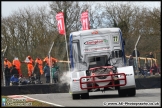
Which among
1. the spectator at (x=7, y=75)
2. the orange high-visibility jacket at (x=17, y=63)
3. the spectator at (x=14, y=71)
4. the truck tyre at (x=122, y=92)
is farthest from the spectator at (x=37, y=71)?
the truck tyre at (x=122, y=92)

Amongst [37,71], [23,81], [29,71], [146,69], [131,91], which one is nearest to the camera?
[131,91]

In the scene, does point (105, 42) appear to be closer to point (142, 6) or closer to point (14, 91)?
point (14, 91)

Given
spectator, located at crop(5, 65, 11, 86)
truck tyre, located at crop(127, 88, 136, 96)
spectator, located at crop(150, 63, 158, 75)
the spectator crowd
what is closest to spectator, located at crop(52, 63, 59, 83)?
the spectator crowd

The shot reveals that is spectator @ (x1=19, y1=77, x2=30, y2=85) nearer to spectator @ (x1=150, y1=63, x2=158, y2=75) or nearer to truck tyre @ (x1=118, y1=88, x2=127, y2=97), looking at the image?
spectator @ (x1=150, y1=63, x2=158, y2=75)

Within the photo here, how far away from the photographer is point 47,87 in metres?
22.3

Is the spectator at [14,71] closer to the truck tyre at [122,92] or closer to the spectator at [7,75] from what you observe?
the spectator at [7,75]

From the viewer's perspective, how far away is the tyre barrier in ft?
71.1

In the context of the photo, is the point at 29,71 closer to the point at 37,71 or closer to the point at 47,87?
the point at 37,71

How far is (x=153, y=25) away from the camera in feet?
124

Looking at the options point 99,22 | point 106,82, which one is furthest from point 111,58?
point 99,22

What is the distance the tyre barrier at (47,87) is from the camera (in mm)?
21658

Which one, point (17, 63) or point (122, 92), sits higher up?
point (17, 63)

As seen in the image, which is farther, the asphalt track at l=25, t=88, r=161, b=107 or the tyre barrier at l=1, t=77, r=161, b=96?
the tyre barrier at l=1, t=77, r=161, b=96

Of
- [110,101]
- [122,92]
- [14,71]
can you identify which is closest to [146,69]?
[14,71]
